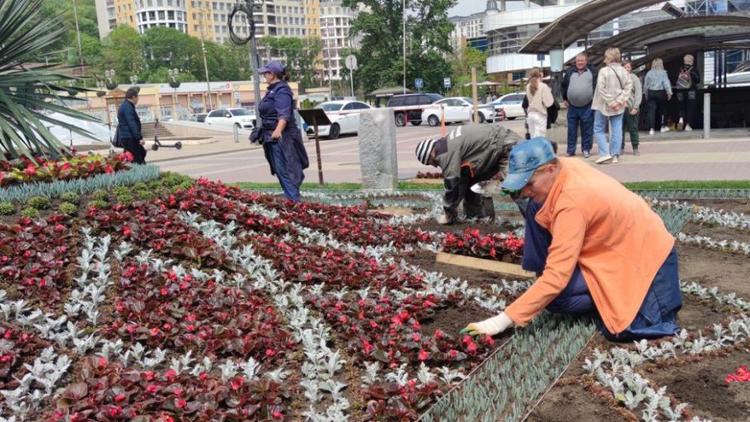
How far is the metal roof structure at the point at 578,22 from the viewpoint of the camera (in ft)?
48.9

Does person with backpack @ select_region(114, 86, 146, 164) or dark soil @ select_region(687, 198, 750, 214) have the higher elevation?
person with backpack @ select_region(114, 86, 146, 164)

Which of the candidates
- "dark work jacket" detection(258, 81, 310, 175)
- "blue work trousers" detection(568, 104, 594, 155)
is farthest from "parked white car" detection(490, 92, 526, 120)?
"dark work jacket" detection(258, 81, 310, 175)

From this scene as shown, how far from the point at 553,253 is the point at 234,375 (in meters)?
1.66

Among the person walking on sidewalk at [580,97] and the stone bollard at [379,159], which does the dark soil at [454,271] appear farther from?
the person walking on sidewalk at [580,97]

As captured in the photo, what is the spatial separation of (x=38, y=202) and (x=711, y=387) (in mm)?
4784

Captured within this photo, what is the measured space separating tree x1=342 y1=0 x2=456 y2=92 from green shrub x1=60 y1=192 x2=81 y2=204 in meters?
56.8

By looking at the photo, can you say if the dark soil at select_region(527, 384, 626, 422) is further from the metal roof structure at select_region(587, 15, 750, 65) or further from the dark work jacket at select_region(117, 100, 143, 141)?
the metal roof structure at select_region(587, 15, 750, 65)

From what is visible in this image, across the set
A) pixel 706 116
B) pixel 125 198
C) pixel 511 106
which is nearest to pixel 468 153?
pixel 125 198

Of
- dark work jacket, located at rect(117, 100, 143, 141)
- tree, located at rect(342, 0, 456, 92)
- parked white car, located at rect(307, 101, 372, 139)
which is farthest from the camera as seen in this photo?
tree, located at rect(342, 0, 456, 92)

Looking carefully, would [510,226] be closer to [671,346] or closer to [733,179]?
[671,346]

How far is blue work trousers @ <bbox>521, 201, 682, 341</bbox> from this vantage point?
11.7 ft

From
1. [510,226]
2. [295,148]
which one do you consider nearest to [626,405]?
[510,226]

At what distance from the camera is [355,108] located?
101ft

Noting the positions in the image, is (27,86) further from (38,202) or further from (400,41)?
(400,41)
